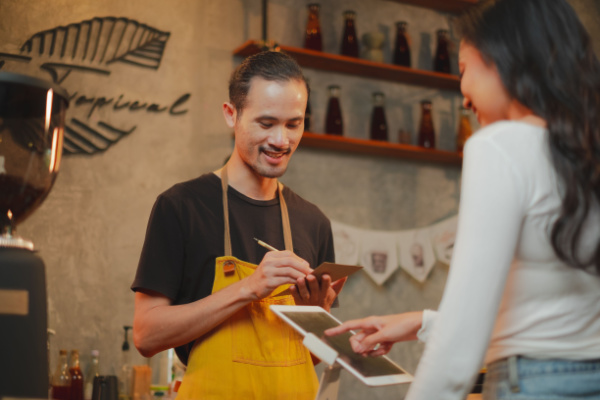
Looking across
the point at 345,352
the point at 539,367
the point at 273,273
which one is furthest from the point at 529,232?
the point at 273,273

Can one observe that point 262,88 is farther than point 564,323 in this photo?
Yes

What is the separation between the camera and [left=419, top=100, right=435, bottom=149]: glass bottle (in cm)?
406

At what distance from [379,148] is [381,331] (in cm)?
272

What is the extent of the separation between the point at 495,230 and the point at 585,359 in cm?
26

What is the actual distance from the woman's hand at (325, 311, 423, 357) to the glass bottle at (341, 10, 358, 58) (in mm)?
2752

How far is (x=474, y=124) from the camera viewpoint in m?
4.36

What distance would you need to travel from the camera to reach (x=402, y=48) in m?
4.08

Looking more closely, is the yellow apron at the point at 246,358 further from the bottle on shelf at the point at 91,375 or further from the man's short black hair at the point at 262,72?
the bottle on shelf at the point at 91,375

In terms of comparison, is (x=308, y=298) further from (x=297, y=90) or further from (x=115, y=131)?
(x=115, y=131)

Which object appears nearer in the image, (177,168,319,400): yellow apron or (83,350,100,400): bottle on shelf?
(177,168,319,400): yellow apron

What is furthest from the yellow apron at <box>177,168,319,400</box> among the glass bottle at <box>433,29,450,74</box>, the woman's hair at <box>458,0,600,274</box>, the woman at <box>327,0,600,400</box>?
the glass bottle at <box>433,29,450,74</box>

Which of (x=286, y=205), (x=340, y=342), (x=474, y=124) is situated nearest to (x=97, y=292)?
(x=286, y=205)

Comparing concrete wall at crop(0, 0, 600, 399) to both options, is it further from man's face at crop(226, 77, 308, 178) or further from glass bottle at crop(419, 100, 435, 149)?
man's face at crop(226, 77, 308, 178)

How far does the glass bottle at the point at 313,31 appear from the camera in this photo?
3.80 meters
